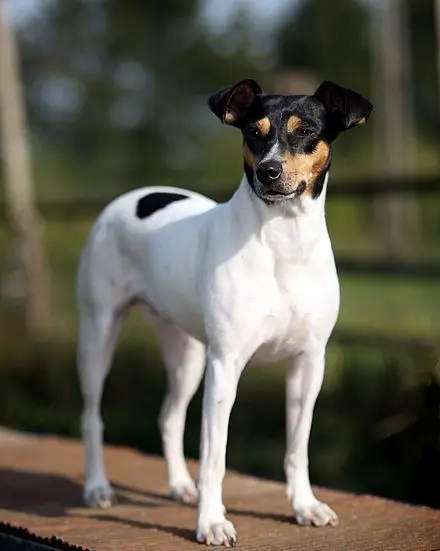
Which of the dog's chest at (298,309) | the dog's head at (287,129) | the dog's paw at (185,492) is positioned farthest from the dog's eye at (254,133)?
the dog's paw at (185,492)

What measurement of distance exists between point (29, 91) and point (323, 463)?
548 inches

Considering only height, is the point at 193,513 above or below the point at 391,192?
below

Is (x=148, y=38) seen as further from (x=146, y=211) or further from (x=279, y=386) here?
(x=146, y=211)

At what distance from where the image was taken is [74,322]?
1198cm

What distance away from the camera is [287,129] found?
14.8ft

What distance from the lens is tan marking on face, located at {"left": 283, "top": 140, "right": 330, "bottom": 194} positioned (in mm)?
4453

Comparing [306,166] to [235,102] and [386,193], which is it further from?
[386,193]

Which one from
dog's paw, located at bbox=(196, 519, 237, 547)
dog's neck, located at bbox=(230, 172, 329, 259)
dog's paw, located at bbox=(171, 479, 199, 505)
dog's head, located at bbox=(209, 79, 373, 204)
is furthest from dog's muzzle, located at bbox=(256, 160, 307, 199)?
dog's paw, located at bbox=(171, 479, 199, 505)

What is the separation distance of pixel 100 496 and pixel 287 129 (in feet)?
6.69

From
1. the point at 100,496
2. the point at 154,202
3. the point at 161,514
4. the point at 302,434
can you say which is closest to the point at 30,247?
the point at 154,202

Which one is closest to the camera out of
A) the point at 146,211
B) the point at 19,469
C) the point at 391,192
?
the point at 146,211

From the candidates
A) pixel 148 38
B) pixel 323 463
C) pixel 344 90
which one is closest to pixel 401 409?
pixel 323 463

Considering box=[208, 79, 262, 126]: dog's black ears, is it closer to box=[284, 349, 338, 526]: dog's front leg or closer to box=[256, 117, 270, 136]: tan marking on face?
box=[256, 117, 270, 136]: tan marking on face

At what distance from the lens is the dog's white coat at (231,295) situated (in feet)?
15.5
